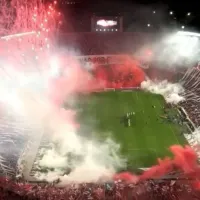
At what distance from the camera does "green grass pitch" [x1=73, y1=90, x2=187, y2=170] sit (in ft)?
65.1

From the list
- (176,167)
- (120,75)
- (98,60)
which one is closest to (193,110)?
(176,167)

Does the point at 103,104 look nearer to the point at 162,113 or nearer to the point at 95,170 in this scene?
the point at 162,113

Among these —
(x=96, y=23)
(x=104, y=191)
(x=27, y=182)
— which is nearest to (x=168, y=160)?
(x=104, y=191)

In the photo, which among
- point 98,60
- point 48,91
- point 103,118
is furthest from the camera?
point 98,60

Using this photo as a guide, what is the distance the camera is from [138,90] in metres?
29.5

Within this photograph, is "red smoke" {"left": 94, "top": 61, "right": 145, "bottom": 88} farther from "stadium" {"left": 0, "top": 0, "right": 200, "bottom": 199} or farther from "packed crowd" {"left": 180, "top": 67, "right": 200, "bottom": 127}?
"packed crowd" {"left": 180, "top": 67, "right": 200, "bottom": 127}

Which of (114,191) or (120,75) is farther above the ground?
(120,75)

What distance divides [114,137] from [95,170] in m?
4.17

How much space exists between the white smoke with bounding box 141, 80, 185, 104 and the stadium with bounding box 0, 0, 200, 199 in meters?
0.08

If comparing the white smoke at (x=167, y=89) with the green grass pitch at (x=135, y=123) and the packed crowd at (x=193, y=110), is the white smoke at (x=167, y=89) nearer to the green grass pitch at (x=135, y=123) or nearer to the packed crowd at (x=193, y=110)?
the green grass pitch at (x=135, y=123)

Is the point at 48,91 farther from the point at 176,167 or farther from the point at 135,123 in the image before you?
the point at 176,167

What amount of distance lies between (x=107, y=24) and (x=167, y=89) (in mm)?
8183

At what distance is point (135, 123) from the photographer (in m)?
23.5

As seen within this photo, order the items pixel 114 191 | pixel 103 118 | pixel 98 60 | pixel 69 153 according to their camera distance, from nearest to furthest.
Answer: pixel 114 191 → pixel 69 153 → pixel 103 118 → pixel 98 60
